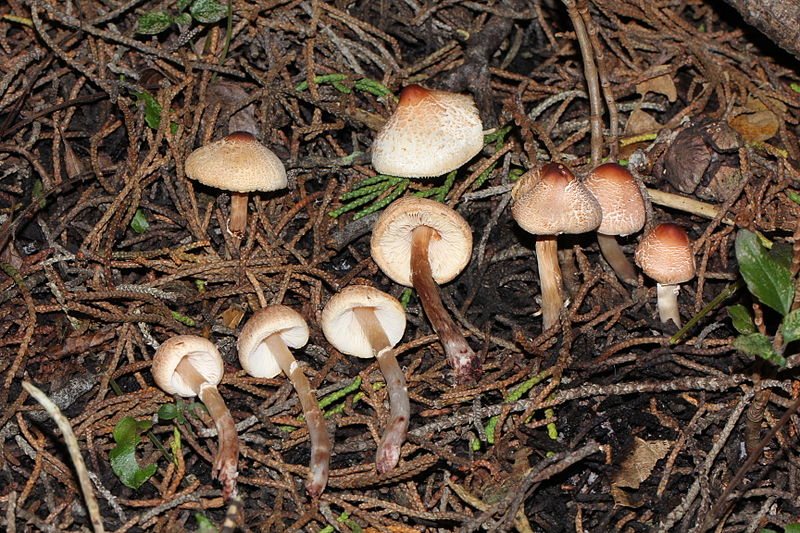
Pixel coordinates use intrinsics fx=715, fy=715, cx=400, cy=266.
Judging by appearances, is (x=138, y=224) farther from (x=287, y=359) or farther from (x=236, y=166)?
(x=287, y=359)

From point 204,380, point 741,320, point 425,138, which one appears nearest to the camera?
point 741,320

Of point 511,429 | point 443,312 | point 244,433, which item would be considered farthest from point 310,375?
point 511,429

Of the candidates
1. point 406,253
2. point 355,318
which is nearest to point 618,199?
point 406,253

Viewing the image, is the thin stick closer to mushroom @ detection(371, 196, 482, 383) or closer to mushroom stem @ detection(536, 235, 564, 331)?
mushroom @ detection(371, 196, 482, 383)

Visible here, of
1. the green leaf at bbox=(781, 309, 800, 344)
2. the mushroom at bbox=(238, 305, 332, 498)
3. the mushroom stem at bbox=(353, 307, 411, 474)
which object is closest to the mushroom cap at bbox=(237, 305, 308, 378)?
the mushroom at bbox=(238, 305, 332, 498)

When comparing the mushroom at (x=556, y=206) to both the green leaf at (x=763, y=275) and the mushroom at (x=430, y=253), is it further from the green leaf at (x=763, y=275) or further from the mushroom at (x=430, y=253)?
the green leaf at (x=763, y=275)

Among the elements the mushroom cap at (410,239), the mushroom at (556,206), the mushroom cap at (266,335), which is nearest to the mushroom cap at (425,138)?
the mushroom cap at (410,239)

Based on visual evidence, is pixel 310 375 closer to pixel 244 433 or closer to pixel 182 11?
pixel 244 433
